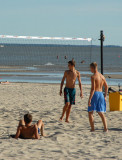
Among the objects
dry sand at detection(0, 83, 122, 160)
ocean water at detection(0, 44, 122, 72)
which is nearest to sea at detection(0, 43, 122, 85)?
ocean water at detection(0, 44, 122, 72)

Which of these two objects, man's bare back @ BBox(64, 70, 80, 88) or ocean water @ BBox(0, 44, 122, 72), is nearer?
man's bare back @ BBox(64, 70, 80, 88)

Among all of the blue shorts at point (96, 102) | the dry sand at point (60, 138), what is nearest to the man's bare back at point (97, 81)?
A: the blue shorts at point (96, 102)

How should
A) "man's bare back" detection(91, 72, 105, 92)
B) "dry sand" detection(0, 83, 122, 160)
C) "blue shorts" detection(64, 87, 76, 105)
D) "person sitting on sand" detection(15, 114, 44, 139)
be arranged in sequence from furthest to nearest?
"blue shorts" detection(64, 87, 76, 105)
"man's bare back" detection(91, 72, 105, 92)
"person sitting on sand" detection(15, 114, 44, 139)
"dry sand" detection(0, 83, 122, 160)

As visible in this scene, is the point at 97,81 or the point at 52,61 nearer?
the point at 97,81

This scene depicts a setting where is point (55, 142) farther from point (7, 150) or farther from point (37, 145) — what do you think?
point (7, 150)

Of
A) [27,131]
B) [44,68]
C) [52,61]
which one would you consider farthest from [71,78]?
[52,61]

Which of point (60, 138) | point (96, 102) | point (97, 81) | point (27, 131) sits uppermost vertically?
point (97, 81)

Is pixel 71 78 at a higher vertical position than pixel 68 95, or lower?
higher

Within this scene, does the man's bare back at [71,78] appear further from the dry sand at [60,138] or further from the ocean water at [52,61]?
the ocean water at [52,61]

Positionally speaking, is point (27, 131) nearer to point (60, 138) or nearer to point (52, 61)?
point (60, 138)

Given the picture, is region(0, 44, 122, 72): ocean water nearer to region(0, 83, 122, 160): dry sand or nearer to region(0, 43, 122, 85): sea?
region(0, 43, 122, 85): sea

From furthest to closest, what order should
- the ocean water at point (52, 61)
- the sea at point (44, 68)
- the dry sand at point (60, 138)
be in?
1. the ocean water at point (52, 61)
2. the sea at point (44, 68)
3. the dry sand at point (60, 138)

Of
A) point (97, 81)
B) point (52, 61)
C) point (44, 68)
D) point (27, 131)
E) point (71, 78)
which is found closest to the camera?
point (27, 131)

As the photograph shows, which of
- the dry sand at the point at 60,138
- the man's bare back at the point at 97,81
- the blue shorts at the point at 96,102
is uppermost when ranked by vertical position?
the man's bare back at the point at 97,81
